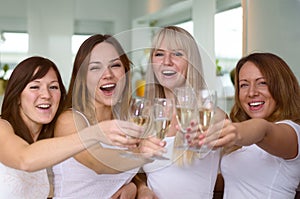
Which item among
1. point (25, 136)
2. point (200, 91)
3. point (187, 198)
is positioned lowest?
point (187, 198)

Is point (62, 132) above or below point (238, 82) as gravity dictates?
below

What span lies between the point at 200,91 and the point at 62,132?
1.19 feet

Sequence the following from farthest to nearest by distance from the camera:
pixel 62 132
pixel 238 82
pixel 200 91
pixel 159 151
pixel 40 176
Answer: pixel 238 82
pixel 40 176
pixel 62 132
pixel 200 91
pixel 159 151

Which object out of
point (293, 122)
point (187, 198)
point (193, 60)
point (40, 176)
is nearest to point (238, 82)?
point (293, 122)

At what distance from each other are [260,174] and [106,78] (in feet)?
1.84

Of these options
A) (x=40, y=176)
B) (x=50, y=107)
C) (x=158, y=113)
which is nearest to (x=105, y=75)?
(x=158, y=113)

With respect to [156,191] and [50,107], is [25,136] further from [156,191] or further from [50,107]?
[156,191]

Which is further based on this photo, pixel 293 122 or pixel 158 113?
pixel 293 122

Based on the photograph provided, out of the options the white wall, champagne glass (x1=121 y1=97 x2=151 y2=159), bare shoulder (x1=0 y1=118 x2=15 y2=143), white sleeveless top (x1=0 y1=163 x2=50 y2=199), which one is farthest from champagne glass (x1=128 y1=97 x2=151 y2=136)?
the white wall

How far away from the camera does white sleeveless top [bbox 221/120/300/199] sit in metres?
1.34

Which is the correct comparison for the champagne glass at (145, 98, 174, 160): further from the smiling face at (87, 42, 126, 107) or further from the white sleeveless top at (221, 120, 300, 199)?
the white sleeveless top at (221, 120, 300, 199)

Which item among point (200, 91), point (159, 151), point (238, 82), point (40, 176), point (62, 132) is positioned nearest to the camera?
point (159, 151)

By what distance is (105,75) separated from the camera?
100cm

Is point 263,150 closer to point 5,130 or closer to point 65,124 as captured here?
point 65,124
